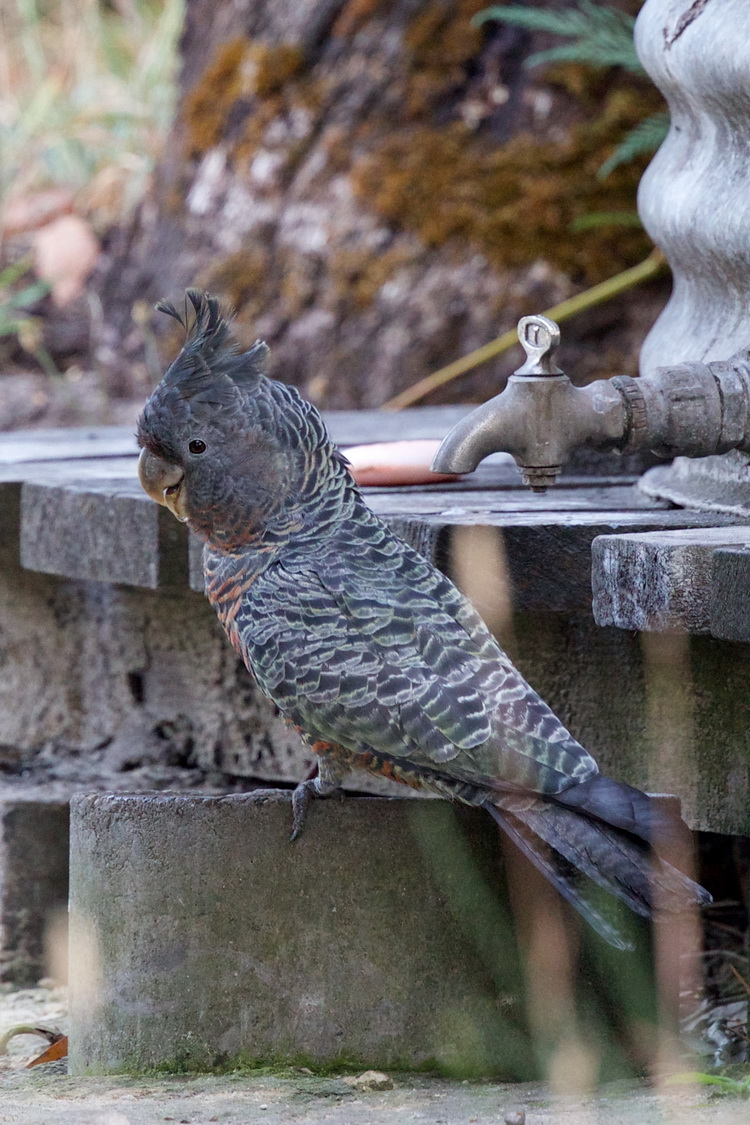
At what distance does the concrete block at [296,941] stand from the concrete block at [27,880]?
0.89m

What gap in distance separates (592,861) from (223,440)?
1009mm

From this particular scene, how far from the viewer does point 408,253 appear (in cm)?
604

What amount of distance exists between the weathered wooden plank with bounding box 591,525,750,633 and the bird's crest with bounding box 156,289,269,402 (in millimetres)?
725

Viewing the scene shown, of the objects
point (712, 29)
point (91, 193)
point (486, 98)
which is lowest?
point (712, 29)

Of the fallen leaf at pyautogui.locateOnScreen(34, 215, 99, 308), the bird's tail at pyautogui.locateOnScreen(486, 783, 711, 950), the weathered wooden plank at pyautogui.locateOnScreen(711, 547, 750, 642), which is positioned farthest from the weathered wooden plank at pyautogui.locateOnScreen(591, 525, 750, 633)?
the fallen leaf at pyautogui.locateOnScreen(34, 215, 99, 308)

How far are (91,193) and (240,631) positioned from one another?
5.93 m

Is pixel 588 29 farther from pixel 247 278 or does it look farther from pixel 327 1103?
pixel 327 1103

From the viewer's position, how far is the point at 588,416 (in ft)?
9.53

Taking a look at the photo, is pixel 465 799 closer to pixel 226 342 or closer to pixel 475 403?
pixel 226 342

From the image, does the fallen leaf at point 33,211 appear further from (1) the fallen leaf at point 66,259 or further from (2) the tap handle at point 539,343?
(2) the tap handle at point 539,343

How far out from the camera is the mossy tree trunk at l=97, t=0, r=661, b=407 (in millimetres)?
5855

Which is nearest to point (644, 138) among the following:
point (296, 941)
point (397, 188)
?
point (397, 188)

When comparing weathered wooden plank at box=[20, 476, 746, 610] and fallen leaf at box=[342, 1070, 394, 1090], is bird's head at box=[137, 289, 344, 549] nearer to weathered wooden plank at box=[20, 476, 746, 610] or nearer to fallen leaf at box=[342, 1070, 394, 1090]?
weathered wooden plank at box=[20, 476, 746, 610]

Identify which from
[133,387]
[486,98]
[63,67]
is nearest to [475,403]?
[486,98]
